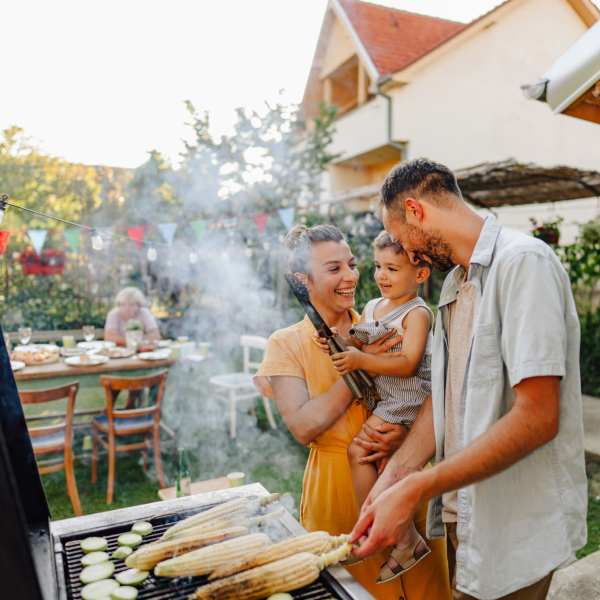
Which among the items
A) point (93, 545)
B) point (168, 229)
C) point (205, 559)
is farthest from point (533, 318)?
point (168, 229)

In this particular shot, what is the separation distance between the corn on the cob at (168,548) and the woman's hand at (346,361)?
84 centimetres

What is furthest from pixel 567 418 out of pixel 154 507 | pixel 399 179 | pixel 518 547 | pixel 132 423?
pixel 132 423

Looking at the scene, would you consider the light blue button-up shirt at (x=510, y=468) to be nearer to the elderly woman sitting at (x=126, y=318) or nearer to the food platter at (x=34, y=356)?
the food platter at (x=34, y=356)

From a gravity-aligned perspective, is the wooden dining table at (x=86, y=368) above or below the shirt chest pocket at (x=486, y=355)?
below

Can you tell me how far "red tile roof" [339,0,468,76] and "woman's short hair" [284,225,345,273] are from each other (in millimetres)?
12936

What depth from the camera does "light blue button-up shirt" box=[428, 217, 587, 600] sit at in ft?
5.93

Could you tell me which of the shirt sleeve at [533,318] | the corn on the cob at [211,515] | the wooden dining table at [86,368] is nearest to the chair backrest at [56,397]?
the wooden dining table at [86,368]

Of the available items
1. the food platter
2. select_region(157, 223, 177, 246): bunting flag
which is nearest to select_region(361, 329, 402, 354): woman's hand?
the food platter

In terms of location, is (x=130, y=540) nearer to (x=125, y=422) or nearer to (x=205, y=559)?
(x=205, y=559)

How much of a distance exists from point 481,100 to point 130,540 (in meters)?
15.4

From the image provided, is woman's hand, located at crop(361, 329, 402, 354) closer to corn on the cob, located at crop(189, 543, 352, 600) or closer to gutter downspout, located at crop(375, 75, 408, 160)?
corn on the cob, located at crop(189, 543, 352, 600)

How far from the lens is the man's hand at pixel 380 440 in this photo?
237cm

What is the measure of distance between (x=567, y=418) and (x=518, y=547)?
502 millimetres

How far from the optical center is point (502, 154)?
14805 millimetres
